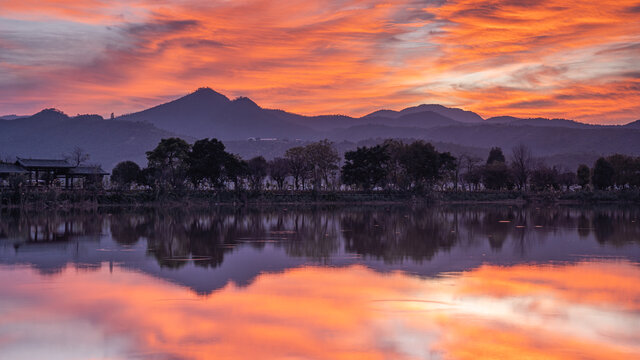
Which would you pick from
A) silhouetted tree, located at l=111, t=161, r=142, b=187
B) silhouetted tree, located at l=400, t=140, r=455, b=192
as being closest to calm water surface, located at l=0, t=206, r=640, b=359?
silhouetted tree, located at l=400, t=140, r=455, b=192

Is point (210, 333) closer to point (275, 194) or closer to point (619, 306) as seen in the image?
point (619, 306)

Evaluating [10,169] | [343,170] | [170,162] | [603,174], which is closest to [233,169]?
[170,162]

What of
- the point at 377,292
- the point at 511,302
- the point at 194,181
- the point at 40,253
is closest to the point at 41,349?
the point at 377,292

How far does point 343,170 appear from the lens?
8731cm

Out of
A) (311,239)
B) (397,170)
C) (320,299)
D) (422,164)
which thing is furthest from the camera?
(397,170)

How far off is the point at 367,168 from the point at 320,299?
70297mm

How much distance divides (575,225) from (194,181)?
4906 centimetres

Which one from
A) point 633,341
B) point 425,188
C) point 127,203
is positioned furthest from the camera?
point 425,188

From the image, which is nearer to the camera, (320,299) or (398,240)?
(320,299)

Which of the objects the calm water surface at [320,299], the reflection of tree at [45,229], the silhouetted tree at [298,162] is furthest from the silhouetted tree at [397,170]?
the calm water surface at [320,299]

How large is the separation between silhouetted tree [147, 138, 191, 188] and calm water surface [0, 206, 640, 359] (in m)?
44.6

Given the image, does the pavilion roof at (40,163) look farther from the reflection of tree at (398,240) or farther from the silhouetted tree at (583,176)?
the silhouetted tree at (583,176)

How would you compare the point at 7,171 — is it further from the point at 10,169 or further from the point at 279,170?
the point at 279,170

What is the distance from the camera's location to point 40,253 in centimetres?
2552
